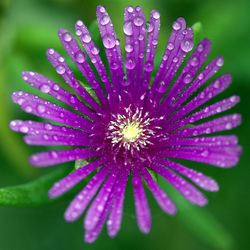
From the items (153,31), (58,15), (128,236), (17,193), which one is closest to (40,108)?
(17,193)

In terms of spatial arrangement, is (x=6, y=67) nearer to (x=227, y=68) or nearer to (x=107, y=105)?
(x=107, y=105)

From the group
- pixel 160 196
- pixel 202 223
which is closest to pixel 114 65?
pixel 160 196

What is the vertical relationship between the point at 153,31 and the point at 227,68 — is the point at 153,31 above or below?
above

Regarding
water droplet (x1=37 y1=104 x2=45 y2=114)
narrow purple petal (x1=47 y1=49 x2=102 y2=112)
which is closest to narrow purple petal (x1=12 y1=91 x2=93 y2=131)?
water droplet (x1=37 y1=104 x2=45 y2=114)

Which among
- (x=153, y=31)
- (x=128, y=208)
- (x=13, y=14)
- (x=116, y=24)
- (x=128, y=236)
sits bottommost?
(x=128, y=236)

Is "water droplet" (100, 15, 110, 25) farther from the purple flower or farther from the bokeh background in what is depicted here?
the bokeh background

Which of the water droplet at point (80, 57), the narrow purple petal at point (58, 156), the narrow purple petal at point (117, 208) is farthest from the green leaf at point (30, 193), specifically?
the water droplet at point (80, 57)

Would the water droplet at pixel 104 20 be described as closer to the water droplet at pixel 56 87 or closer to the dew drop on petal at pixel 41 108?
the water droplet at pixel 56 87
